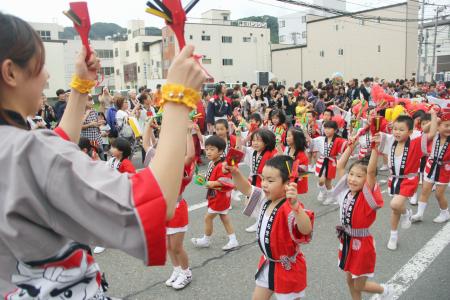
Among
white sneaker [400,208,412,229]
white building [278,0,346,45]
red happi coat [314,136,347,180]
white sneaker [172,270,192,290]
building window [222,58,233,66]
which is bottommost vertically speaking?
white sneaker [172,270,192,290]

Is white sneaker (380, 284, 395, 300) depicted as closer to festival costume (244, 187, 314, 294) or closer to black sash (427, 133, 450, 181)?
festival costume (244, 187, 314, 294)

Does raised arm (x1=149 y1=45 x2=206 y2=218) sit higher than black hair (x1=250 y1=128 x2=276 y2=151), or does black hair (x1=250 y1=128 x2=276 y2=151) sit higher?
raised arm (x1=149 y1=45 x2=206 y2=218)

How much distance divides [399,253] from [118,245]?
4.35 metres

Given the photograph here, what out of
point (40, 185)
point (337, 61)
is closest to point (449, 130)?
point (40, 185)

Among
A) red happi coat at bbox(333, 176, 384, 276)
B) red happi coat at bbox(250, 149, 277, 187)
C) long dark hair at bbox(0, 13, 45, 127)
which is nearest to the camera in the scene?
long dark hair at bbox(0, 13, 45, 127)

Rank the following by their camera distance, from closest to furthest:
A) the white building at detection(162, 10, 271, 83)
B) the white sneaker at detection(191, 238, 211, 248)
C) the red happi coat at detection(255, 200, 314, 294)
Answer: the red happi coat at detection(255, 200, 314, 294) → the white sneaker at detection(191, 238, 211, 248) → the white building at detection(162, 10, 271, 83)

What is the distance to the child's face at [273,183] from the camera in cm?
290

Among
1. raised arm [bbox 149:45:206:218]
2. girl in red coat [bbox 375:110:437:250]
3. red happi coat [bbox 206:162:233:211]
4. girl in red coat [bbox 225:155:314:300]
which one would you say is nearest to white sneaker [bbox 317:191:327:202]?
girl in red coat [bbox 375:110:437:250]

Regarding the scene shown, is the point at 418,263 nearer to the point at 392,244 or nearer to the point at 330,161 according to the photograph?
the point at 392,244

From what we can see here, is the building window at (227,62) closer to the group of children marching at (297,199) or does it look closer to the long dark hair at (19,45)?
the group of children marching at (297,199)

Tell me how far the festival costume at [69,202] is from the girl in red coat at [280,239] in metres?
1.89

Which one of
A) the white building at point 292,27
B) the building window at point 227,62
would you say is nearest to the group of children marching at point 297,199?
the building window at point 227,62

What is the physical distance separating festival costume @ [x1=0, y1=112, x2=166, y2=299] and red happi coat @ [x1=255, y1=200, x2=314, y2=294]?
6.44 feet

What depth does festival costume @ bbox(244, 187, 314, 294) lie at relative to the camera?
2.77 metres
